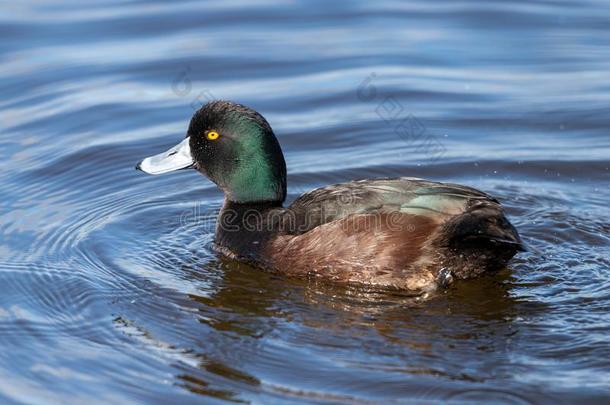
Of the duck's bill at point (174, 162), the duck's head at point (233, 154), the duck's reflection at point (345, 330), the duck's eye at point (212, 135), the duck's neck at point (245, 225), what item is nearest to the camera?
the duck's reflection at point (345, 330)

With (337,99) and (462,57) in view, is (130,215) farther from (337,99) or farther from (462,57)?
(462,57)

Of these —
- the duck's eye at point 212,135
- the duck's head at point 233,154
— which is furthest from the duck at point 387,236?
the duck's eye at point 212,135

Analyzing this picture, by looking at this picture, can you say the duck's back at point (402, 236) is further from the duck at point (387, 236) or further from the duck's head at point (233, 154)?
the duck's head at point (233, 154)

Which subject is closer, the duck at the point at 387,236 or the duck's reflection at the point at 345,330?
the duck's reflection at the point at 345,330

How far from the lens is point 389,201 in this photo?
755 cm

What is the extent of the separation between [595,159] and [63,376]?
5838 millimetres

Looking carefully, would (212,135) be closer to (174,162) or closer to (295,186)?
(174,162)

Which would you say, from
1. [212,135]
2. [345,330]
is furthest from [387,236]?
[212,135]

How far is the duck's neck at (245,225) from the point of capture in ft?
26.5

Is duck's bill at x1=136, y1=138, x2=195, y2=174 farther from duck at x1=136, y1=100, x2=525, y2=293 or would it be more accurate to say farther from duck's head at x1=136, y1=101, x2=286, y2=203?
duck at x1=136, y1=100, x2=525, y2=293

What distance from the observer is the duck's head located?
8.24 m

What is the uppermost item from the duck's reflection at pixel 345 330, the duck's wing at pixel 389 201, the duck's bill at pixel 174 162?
the duck's bill at pixel 174 162

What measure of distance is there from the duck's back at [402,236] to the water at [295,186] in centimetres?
18

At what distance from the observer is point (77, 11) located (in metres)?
14.3
